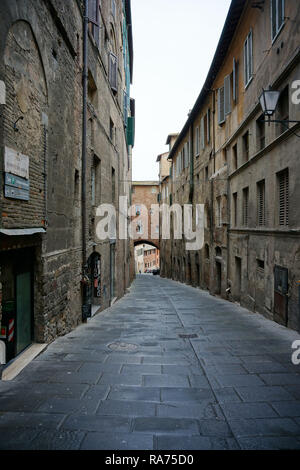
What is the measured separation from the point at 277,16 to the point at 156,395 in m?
10.4

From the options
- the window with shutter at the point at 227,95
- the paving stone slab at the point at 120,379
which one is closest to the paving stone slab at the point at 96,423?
the paving stone slab at the point at 120,379

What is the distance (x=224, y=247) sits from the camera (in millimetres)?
18406

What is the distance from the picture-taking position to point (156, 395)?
5.34m

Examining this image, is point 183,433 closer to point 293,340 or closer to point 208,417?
point 208,417

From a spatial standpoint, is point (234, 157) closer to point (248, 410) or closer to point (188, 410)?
point (248, 410)

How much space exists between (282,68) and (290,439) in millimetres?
9309

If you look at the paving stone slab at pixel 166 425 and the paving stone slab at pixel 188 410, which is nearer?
the paving stone slab at pixel 166 425

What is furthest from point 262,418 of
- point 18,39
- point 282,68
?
point 282,68

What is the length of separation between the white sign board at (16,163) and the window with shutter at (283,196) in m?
7.07

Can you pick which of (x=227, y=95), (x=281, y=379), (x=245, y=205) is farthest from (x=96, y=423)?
(x=227, y=95)

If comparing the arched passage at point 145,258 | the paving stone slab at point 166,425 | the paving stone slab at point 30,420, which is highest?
the paving stone slab at point 30,420

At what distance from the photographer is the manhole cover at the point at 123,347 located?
309 inches

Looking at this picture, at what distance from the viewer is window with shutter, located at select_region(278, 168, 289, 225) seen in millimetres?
10391

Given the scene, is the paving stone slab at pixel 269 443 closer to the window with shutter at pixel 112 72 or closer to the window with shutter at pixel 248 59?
the window with shutter at pixel 248 59
